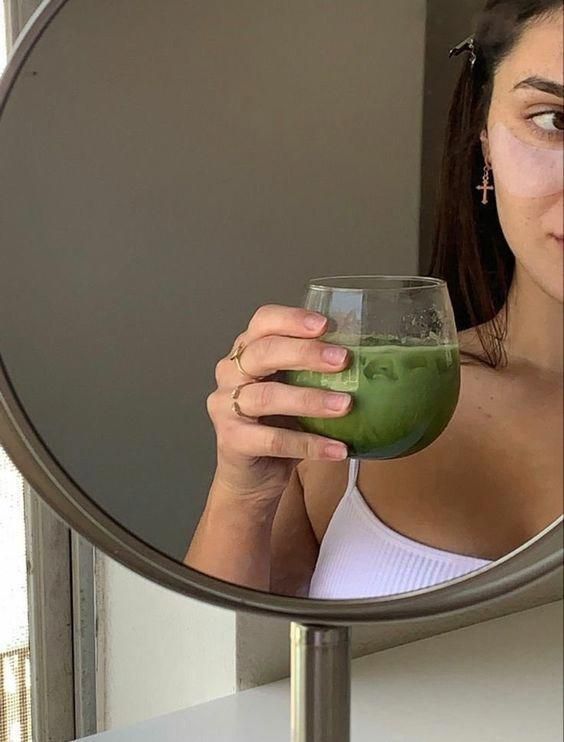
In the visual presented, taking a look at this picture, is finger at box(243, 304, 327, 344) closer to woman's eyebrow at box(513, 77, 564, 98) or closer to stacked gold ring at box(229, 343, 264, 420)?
stacked gold ring at box(229, 343, 264, 420)

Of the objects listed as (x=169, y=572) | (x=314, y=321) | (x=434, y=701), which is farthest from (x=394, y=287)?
(x=434, y=701)

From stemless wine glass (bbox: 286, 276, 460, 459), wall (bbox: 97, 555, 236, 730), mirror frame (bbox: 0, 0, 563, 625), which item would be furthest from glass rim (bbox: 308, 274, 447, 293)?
wall (bbox: 97, 555, 236, 730)

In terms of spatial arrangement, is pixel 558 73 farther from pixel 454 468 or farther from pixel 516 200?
pixel 454 468

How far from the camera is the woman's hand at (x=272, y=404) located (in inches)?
13.7

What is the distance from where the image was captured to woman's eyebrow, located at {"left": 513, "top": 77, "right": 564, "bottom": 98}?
32cm

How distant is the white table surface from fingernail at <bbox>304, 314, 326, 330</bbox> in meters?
0.37

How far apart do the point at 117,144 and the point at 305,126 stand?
0.08 meters

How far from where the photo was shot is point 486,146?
336 mm

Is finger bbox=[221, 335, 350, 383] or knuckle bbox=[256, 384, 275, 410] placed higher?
finger bbox=[221, 335, 350, 383]

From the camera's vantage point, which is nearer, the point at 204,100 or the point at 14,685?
the point at 204,100

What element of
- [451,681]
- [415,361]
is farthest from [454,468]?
[451,681]

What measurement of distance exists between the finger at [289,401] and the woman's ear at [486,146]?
0.10 meters

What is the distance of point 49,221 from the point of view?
15.0 inches

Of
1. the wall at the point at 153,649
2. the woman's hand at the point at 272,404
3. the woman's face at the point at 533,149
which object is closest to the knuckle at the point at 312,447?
the woman's hand at the point at 272,404
